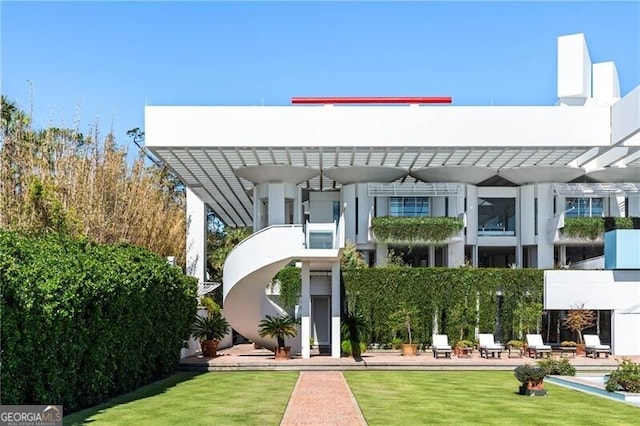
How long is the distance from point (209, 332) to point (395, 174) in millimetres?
11951

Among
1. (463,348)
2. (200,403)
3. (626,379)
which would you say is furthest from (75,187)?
(626,379)

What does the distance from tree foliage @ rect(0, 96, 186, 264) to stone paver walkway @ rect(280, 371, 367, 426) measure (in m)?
12.3

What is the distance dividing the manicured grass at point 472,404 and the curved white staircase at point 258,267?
5283 mm

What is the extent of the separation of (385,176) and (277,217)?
5.21 m

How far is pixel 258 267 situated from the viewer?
2417 cm

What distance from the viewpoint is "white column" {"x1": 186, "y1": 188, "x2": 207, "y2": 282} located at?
1508 inches

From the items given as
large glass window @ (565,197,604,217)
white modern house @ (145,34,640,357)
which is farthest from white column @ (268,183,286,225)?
large glass window @ (565,197,604,217)

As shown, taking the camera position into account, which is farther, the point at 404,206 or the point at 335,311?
the point at 404,206

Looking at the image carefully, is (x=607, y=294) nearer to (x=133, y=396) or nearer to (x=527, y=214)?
(x=527, y=214)

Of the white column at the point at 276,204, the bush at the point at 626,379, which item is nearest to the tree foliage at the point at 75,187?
the white column at the point at 276,204

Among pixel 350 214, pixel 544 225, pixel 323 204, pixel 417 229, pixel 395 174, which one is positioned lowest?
pixel 417 229

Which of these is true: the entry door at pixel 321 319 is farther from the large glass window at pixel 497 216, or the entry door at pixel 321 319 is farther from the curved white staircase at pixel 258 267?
the large glass window at pixel 497 216

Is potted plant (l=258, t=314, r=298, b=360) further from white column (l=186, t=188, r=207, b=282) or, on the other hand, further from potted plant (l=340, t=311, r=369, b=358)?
white column (l=186, t=188, r=207, b=282)

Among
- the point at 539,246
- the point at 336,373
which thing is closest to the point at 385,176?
the point at 539,246
